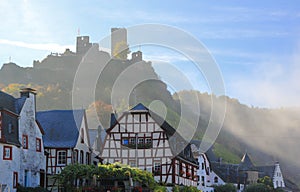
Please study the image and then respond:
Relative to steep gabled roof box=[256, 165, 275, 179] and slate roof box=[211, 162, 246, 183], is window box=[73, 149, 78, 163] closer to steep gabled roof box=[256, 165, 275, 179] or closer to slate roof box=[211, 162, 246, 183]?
slate roof box=[211, 162, 246, 183]

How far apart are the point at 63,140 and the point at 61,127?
1.89m

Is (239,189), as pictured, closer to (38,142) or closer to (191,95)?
(191,95)

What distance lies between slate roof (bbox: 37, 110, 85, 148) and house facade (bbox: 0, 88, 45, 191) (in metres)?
3.84

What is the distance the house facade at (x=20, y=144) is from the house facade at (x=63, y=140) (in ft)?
8.97

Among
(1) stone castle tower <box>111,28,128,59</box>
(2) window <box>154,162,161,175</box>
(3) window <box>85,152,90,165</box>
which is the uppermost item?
(1) stone castle tower <box>111,28,128,59</box>

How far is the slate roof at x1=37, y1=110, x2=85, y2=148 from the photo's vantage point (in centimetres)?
5784

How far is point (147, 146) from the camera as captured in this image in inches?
2341

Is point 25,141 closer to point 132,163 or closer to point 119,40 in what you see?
point 132,163

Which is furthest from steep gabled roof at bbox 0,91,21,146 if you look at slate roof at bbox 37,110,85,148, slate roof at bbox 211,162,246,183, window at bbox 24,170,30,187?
slate roof at bbox 211,162,246,183

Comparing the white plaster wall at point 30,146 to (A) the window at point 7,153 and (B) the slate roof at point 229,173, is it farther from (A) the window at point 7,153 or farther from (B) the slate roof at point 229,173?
(B) the slate roof at point 229,173

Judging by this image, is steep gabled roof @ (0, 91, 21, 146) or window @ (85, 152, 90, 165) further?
window @ (85, 152, 90, 165)

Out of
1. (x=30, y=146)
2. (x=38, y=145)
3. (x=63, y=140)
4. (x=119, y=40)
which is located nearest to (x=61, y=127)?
(x=63, y=140)

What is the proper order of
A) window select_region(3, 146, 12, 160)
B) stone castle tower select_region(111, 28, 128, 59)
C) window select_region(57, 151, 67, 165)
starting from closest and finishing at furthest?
window select_region(3, 146, 12, 160) < window select_region(57, 151, 67, 165) < stone castle tower select_region(111, 28, 128, 59)

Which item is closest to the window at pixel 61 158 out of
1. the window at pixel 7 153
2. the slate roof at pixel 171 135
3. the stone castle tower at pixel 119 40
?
the slate roof at pixel 171 135
